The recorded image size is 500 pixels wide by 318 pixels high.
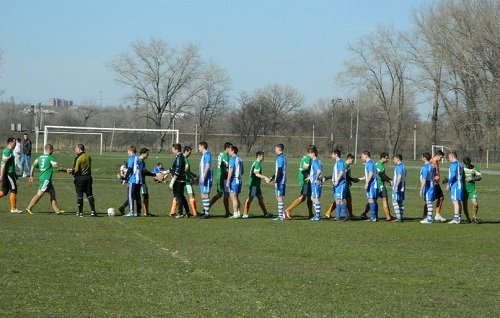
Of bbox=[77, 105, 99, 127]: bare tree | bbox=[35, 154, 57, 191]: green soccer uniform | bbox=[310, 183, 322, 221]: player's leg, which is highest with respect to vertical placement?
bbox=[77, 105, 99, 127]: bare tree

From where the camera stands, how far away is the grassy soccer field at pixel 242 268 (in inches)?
381

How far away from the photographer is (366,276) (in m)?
12.3

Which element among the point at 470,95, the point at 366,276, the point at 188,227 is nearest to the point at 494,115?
the point at 470,95

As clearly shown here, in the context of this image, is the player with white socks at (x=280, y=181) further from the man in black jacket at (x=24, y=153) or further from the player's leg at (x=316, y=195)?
the man in black jacket at (x=24, y=153)

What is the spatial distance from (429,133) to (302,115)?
30.4 m

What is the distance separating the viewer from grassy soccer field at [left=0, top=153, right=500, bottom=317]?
31.8ft

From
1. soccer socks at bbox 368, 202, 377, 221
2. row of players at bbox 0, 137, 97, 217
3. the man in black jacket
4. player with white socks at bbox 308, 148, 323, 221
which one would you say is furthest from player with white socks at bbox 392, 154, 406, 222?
the man in black jacket

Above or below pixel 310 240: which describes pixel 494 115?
above

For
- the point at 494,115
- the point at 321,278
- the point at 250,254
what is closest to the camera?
the point at 321,278

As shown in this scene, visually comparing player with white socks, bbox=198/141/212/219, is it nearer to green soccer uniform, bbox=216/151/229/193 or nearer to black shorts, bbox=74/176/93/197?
green soccer uniform, bbox=216/151/229/193

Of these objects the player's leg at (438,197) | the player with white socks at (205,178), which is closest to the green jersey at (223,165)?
the player with white socks at (205,178)

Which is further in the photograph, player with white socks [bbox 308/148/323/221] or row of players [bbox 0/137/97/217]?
player with white socks [bbox 308/148/323/221]

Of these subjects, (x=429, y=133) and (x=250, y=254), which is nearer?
(x=250, y=254)

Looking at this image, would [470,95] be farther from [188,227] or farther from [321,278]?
[321,278]
